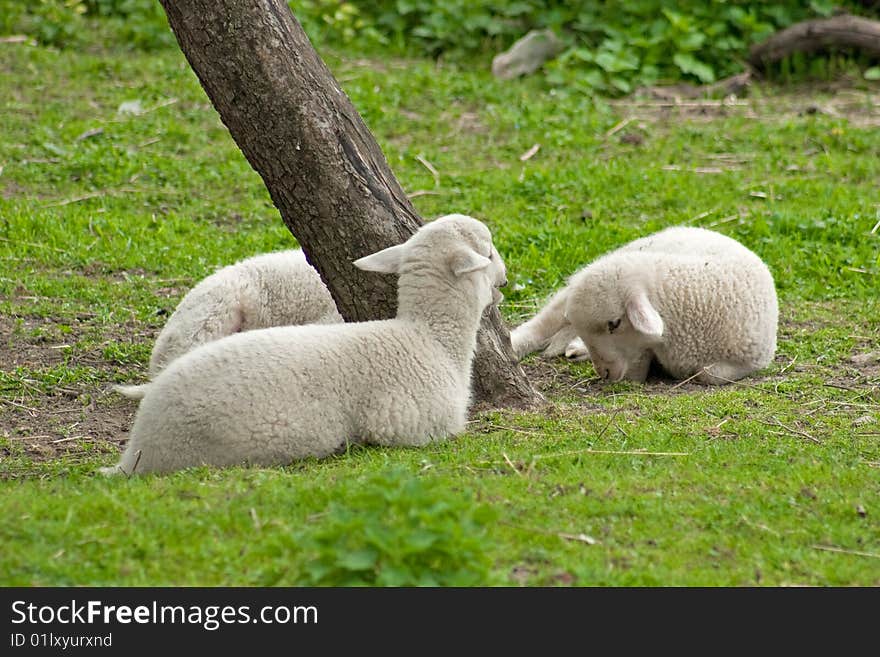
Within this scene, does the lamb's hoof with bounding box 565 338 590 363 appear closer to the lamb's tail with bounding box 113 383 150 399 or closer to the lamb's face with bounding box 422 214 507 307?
the lamb's face with bounding box 422 214 507 307

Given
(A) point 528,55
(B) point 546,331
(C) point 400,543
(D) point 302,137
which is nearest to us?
(C) point 400,543

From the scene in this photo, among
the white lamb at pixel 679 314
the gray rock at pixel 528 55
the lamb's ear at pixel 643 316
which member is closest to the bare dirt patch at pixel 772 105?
the gray rock at pixel 528 55

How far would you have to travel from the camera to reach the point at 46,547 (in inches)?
163

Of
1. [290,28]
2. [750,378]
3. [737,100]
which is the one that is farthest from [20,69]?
[750,378]

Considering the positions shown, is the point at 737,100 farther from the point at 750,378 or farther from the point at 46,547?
the point at 46,547

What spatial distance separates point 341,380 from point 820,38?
32.1ft

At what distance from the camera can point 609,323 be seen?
7.32m

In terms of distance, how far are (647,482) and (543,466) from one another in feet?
1.54

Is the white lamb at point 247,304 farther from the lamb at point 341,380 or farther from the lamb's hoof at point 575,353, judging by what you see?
the lamb's hoof at point 575,353

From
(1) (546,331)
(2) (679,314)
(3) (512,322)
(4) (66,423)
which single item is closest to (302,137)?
(4) (66,423)

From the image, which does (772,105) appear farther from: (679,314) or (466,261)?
(466,261)

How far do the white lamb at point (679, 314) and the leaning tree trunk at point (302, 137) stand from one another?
143 centimetres

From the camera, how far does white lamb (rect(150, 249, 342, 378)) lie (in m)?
7.11

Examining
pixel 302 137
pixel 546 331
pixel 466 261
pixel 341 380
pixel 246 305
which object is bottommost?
pixel 546 331
